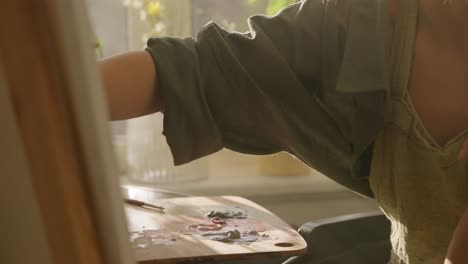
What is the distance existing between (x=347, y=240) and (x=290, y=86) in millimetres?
345

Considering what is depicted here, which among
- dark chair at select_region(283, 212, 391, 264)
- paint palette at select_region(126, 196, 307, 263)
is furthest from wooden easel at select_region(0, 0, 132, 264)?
dark chair at select_region(283, 212, 391, 264)

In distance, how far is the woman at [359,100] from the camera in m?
0.50

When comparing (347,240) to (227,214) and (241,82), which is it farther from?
(241,82)

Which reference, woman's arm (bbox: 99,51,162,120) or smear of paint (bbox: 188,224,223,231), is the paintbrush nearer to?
smear of paint (bbox: 188,224,223,231)

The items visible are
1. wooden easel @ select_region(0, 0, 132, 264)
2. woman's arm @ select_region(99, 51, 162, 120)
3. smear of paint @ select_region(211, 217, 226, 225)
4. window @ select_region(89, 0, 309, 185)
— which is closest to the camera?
wooden easel @ select_region(0, 0, 132, 264)

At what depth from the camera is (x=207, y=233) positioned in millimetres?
625

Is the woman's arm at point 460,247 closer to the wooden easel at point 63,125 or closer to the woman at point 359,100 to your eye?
the woman at point 359,100

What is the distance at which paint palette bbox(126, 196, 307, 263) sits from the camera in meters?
0.55

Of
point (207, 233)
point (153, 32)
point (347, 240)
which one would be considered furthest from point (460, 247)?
point (153, 32)

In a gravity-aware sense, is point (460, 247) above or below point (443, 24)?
below

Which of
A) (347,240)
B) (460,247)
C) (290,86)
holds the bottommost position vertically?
(347,240)

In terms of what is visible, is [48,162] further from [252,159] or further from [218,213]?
[252,159]

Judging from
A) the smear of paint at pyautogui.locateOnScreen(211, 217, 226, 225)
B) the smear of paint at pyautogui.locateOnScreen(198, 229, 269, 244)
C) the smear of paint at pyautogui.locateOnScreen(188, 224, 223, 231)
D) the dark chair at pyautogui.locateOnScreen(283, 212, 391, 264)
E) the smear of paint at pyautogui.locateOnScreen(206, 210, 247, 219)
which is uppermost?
the smear of paint at pyautogui.locateOnScreen(198, 229, 269, 244)

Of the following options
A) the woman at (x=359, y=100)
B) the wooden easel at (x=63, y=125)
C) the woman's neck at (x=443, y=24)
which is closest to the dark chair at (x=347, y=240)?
the woman at (x=359, y=100)
